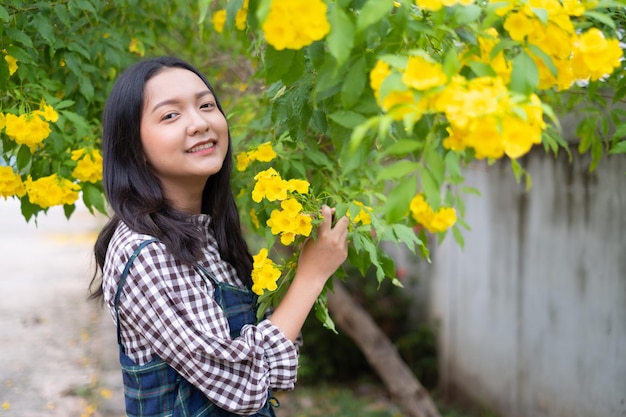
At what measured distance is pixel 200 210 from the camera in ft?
6.10

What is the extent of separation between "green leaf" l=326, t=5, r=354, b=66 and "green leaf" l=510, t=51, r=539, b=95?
25 cm

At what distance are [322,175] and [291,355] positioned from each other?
2.32 feet

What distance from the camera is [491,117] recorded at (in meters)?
0.98

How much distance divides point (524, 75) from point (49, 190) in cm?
142

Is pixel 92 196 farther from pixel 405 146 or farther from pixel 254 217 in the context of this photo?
pixel 405 146

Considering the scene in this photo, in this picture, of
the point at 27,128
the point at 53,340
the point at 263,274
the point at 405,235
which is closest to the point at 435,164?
the point at 263,274

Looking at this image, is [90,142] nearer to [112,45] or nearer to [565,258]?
[112,45]

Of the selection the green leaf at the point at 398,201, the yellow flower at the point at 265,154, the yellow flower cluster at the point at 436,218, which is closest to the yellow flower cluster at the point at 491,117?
the green leaf at the point at 398,201

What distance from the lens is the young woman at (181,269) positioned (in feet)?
4.87

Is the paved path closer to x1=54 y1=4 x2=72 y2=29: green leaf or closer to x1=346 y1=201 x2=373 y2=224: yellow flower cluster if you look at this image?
x1=54 y1=4 x2=72 y2=29: green leaf

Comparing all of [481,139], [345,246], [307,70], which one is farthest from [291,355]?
[481,139]

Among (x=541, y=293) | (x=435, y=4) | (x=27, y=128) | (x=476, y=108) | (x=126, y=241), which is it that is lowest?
(x=541, y=293)

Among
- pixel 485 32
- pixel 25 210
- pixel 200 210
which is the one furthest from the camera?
pixel 25 210

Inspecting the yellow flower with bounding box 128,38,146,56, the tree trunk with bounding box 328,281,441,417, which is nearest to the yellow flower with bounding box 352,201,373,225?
the yellow flower with bounding box 128,38,146,56
